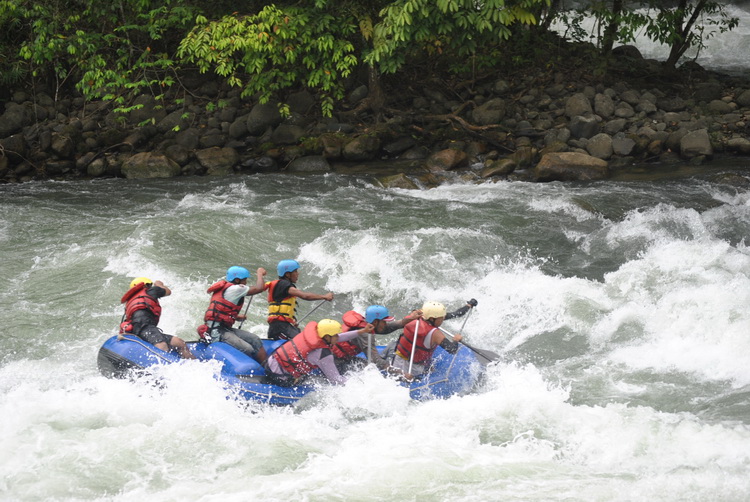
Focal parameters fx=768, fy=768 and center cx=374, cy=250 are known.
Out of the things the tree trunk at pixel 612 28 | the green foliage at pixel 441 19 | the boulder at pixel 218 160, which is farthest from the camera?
the tree trunk at pixel 612 28

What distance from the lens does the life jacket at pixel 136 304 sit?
22.5 feet

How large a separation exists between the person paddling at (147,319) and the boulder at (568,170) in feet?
26.8

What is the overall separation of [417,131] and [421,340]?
9.09 m

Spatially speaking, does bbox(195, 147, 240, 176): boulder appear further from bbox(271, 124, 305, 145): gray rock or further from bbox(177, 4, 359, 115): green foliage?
bbox(177, 4, 359, 115): green foliage

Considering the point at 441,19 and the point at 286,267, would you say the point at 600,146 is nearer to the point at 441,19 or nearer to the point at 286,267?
the point at 441,19

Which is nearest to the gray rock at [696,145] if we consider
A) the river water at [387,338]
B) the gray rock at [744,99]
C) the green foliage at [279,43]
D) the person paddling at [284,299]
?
the river water at [387,338]

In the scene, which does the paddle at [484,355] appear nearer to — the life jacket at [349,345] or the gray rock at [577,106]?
the life jacket at [349,345]

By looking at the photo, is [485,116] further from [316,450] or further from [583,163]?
[316,450]

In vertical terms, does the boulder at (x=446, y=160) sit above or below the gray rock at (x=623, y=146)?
below

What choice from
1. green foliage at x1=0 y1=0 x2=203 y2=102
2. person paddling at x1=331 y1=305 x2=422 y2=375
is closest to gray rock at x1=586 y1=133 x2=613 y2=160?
green foliage at x1=0 y1=0 x2=203 y2=102

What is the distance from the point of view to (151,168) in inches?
568

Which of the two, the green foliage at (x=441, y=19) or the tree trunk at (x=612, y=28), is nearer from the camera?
the green foliage at (x=441, y=19)

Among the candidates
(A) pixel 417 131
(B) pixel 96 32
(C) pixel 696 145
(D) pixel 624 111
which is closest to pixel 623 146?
(C) pixel 696 145

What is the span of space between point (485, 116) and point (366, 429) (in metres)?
10.1
